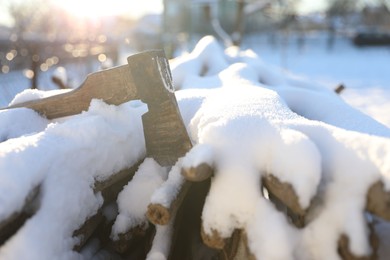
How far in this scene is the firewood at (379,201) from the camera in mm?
1256

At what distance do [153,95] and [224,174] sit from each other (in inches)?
21.9

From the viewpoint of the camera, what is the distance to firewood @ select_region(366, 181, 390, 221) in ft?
4.12

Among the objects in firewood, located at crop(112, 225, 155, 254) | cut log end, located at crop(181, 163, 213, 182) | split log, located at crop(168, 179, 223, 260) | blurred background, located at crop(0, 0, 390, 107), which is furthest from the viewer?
blurred background, located at crop(0, 0, 390, 107)

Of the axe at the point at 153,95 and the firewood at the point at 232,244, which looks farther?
the axe at the point at 153,95

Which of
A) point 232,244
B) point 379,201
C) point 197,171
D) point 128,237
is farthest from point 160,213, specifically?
point 379,201

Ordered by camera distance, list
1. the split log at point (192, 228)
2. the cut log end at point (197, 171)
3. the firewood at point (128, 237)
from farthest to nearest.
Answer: the split log at point (192, 228)
the firewood at point (128, 237)
the cut log end at point (197, 171)

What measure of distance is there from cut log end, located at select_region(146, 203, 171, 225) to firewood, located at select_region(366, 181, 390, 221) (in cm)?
66

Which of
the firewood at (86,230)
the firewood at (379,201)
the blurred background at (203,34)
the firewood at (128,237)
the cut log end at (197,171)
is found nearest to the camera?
the firewood at (379,201)

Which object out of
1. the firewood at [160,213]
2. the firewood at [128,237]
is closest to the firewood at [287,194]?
the firewood at [160,213]

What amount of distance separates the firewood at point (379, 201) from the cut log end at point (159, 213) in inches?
25.8

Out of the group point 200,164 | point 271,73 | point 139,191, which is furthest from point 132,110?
point 271,73

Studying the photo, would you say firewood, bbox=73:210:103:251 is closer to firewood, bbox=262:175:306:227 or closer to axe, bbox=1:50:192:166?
axe, bbox=1:50:192:166

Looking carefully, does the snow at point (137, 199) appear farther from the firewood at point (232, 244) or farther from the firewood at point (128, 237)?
the firewood at point (232, 244)

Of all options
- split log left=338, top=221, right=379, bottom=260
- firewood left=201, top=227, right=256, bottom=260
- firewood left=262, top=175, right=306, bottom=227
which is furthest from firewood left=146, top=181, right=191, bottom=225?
split log left=338, top=221, right=379, bottom=260
